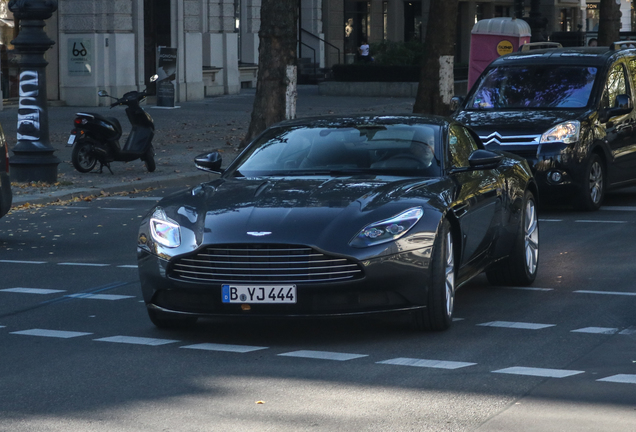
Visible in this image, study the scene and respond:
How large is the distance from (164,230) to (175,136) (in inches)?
682

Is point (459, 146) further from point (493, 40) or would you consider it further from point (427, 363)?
point (493, 40)

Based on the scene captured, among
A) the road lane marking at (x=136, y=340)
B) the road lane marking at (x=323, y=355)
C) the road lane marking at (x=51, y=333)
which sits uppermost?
the road lane marking at (x=323, y=355)

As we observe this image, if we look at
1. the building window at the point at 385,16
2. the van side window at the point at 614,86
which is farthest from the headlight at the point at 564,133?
the building window at the point at 385,16

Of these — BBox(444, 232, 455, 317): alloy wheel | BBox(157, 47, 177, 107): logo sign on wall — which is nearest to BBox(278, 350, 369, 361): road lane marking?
BBox(444, 232, 455, 317): alloy wheel

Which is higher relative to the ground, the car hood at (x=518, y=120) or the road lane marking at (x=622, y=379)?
the car hood at (x=518, y=120)

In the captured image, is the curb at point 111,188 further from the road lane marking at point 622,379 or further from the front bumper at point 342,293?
the road lane marking at point 622,379

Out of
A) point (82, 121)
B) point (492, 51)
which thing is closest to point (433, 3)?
point (492, 51)

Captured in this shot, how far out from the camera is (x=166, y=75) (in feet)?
104

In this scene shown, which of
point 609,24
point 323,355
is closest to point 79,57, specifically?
point 609,24

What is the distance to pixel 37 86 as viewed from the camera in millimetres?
16844

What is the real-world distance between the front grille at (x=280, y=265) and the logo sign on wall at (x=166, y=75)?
24578 mm

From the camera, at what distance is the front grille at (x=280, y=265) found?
684 centimetres

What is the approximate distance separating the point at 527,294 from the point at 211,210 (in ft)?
9.16

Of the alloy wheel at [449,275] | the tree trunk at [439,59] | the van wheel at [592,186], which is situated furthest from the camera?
the tree trunk at [439,59]
